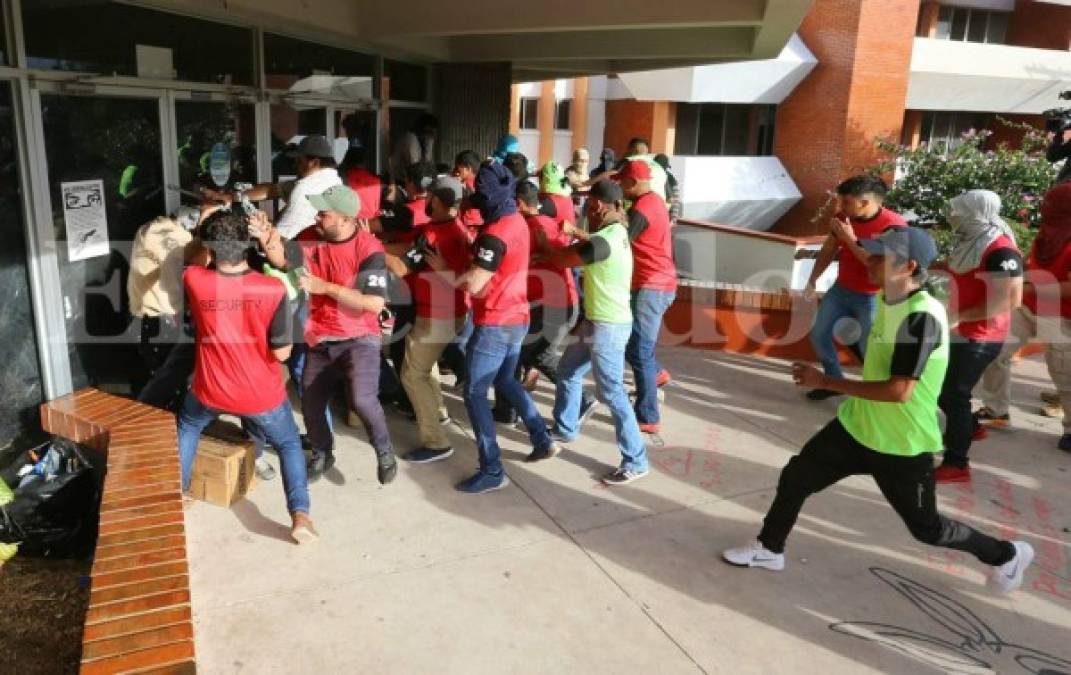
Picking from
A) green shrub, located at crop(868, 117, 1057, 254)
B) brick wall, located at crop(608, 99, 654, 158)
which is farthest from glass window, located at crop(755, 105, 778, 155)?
green shrub, located at crop(868, 117, 1057, 254)

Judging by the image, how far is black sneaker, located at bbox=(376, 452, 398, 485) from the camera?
4676 mm

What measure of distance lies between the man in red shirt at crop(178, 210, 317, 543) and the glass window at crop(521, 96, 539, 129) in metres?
17.6

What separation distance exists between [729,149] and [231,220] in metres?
19.8

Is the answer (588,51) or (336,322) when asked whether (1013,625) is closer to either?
(336,322)

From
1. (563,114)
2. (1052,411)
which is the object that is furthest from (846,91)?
(1052,411)

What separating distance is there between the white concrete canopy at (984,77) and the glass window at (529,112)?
9447 millimetres

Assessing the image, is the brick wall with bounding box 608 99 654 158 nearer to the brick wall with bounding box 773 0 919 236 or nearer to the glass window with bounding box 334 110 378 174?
the brick wall with bounding box 773 0 919 236

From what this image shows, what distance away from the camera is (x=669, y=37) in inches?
325

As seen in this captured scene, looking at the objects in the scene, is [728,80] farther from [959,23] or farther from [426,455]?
[426,455]

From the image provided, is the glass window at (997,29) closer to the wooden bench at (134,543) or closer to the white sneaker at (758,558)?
the white sneaker at (758,558)

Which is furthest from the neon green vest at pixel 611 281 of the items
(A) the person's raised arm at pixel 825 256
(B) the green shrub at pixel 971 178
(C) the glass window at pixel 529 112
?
(C) the glass window at pixel 529 112

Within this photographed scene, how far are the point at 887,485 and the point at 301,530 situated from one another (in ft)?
9.05

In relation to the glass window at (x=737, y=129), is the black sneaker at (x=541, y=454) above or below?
below

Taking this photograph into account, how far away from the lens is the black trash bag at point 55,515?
4.09 m
